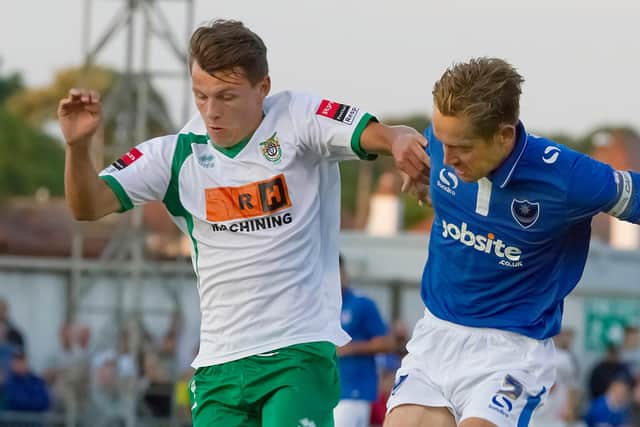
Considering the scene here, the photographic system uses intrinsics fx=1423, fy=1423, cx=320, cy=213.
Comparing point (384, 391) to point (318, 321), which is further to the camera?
point (384, 391)

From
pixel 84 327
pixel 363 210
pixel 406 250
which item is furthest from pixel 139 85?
pixel 363 210

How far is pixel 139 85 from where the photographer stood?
15055 mm

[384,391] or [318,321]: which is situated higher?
[318,321]

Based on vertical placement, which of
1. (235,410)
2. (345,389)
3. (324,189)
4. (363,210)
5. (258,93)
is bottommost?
(363,210)

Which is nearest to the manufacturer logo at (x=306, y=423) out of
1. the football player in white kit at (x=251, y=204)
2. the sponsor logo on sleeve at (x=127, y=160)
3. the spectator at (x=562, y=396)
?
the football player in white kit at (x=251, y=204)

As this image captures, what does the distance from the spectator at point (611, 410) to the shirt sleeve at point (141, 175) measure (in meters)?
10.5

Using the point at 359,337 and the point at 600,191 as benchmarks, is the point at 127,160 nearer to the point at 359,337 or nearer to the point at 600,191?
the point at 600,191

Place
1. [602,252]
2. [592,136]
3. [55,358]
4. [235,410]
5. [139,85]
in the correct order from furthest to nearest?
[592,136] < [602,252] < [55,358] < [139,85] < [235,410]

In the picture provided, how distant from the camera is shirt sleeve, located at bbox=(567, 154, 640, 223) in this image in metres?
5.56

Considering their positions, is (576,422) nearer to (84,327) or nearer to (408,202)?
(84,327)

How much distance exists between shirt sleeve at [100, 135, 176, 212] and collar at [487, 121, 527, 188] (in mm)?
1405

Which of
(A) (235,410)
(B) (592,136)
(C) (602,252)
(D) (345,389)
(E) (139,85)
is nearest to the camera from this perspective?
(A) (235,410)

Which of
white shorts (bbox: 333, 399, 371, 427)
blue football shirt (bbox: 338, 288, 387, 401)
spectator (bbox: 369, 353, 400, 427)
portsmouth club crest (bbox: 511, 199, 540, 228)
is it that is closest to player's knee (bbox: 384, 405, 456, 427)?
portsmouth club crest (bbox: 511, 199, 540, 228)

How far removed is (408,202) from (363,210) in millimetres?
2686
